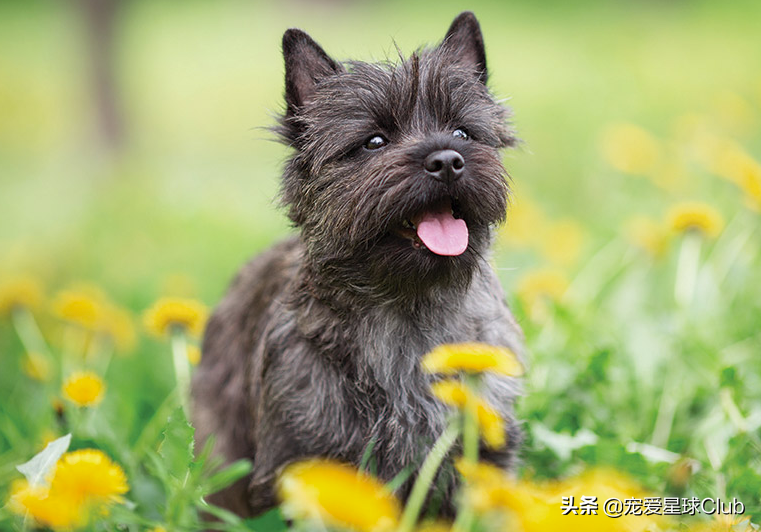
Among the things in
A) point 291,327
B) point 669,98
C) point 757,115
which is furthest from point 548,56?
point 291,327

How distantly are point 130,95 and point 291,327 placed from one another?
8008 mm

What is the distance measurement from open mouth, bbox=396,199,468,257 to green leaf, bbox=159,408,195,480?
3.46 feet

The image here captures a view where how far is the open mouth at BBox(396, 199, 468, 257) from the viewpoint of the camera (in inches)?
117

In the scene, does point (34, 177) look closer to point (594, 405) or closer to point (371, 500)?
point (594, 405)

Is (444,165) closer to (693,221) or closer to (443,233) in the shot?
(443,233)

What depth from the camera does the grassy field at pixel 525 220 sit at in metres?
3.65

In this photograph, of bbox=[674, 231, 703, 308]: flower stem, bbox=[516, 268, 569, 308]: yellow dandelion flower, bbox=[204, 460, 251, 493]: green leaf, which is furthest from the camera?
bbox=[516, 268, 569, 308]: yellow dandelion flower

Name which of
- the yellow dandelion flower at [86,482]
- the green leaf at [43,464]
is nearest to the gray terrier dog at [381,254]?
the green leaf at [43,464]

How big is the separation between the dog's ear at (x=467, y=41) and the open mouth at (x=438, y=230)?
0.77 meters

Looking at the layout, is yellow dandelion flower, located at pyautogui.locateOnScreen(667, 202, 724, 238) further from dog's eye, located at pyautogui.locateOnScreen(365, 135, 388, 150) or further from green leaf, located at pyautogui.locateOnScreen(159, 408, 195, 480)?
green leaf, located at pyautogui.locateOnScreen(159, 408, 195, 480)

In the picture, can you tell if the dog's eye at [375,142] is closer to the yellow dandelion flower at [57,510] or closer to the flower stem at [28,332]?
the yellow dandelion flower at [57,510]

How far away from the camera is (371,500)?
1638 mm

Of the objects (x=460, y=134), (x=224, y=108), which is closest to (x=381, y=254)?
(x=460, y=134)

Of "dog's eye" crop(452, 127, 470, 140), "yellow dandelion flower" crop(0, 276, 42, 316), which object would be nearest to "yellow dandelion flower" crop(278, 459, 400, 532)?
"dog's eye" crop(452, 127, 470, 140)
